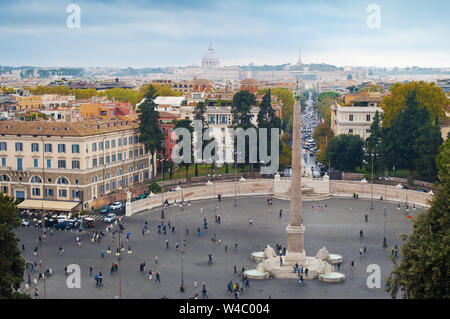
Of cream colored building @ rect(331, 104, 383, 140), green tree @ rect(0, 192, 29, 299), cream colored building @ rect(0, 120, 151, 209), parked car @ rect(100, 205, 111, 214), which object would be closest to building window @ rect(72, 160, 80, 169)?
cream colored building @ rect(0, 120, 151, 209)

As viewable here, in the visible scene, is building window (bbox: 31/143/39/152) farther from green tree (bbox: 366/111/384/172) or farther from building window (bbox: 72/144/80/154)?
green tree (bbox: 366/111/384/172)

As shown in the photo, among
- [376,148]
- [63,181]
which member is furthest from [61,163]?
[376,148]

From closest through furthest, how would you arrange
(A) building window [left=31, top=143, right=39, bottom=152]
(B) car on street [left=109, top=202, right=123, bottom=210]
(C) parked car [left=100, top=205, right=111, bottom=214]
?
(C) parked car [left=100, top=205, right=111, bottom=214]
(B) car on street [left=109, top=202, right=123, bottom=210]
(A) building window [left=31, top=143, right=39, bottom=152]

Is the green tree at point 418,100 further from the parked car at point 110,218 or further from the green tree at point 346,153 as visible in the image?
the parked car at point 110,218

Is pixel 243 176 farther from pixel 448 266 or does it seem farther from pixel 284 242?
pixel 448 266

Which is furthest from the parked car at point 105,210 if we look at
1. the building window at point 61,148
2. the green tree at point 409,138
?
the green tree at point 409,138
